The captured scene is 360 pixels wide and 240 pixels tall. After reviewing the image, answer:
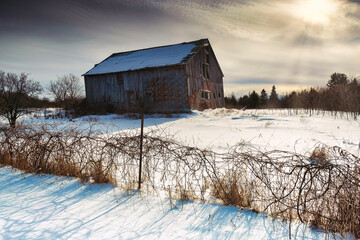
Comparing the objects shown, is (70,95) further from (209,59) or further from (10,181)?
(10,181)

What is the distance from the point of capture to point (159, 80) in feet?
59.7

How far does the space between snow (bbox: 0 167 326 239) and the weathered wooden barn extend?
14.4 m

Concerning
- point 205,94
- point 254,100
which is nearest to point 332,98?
point 205,94

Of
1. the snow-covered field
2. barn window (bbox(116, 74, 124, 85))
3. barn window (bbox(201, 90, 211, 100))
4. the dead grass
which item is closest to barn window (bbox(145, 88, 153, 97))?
barn window (bbox(116, 74, 124, 85))

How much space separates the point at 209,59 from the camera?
22.5m

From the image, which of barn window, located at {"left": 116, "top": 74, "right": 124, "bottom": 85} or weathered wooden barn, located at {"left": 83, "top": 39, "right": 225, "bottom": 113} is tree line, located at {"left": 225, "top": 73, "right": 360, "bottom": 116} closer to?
weathered wooden barn, located at {"left": 83, "top": 39, "right": 225, "bottom": 113}

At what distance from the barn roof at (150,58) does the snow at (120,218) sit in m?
15.3

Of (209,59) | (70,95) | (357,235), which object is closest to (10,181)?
(357,235)

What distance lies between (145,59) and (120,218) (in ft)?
63.6

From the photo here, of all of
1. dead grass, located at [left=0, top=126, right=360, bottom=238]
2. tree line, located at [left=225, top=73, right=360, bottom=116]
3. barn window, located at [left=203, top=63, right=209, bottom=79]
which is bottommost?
dead grass, located at [left=0, top=126, right=360, bottom=238]

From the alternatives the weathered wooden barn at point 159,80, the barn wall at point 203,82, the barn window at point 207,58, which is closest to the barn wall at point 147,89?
the weathered wooden barn at point 159,80

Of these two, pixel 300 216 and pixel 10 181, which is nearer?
pixel 300 216

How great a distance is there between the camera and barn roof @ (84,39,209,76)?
730 inches

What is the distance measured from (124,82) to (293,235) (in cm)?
1880
